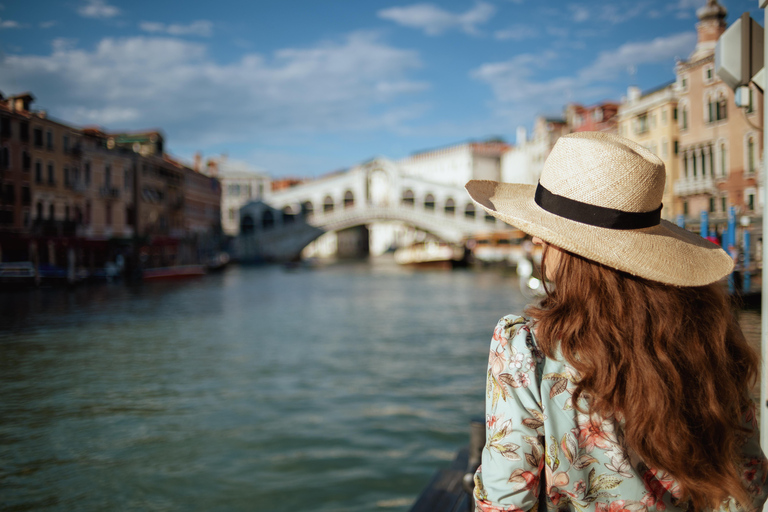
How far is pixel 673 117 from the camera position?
156 cm

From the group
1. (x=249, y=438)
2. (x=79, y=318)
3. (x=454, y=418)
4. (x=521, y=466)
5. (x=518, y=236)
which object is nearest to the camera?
(x=521, y=466)

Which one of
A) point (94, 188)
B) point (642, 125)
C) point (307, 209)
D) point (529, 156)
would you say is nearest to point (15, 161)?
point (642, 125)

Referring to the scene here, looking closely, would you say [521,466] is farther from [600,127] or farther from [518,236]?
[518,236]

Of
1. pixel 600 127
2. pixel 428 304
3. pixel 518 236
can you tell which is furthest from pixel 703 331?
pixel 518 236

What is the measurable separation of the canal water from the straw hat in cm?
169

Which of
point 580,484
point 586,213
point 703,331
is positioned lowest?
point 580,484

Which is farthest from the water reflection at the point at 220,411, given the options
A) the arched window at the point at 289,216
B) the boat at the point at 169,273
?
the arched window at the point at 289,216

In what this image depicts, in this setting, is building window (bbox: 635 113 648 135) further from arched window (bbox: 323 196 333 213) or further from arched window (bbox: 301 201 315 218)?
arched window (bbox: 323 196 333 213)

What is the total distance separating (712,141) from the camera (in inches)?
55.2

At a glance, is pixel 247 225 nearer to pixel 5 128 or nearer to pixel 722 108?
pixel 5 128

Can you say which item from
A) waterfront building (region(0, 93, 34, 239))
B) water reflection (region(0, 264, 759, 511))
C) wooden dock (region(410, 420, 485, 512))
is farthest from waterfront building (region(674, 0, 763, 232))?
waterfront building (region(0, 93, 34, 239))

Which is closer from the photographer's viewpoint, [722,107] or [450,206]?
[722,107]

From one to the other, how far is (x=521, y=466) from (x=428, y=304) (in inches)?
308

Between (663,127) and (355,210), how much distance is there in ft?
63.9
